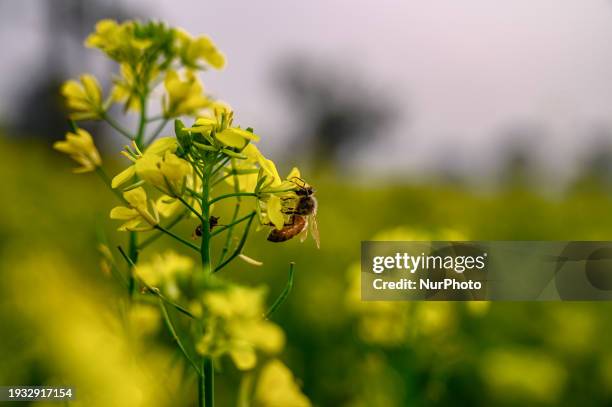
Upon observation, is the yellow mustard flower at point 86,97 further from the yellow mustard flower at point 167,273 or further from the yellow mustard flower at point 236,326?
the yellow mustard flower at point 236,326

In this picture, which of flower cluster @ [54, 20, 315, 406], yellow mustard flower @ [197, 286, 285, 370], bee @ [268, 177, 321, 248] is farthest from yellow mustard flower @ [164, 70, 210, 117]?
yellow mustard flower @ [197, 286, 285, 370]

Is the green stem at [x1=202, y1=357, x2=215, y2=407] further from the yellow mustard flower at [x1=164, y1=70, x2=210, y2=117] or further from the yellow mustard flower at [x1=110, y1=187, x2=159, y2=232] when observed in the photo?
the yellow mustard flower at [x1=164, y1=70, x2=210, y2=117]

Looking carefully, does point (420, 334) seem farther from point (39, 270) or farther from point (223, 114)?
point (223, 114)

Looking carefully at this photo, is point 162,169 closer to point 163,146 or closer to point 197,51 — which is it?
point 163,146

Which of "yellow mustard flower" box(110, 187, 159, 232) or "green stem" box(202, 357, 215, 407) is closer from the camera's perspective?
"green stem" box(202, 357, 215, 407)

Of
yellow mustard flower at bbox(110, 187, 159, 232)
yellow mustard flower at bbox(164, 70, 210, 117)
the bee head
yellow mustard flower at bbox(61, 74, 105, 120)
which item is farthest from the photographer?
yellow mustard flower at bbox(61, 74, 105, 120)
